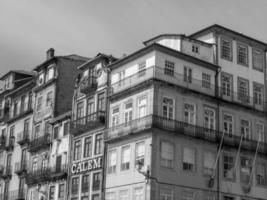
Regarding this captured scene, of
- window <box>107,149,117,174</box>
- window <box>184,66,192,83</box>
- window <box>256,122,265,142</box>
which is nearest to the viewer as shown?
window <box>107,149,117,174</box>

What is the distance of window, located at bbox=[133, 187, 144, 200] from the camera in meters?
40.2

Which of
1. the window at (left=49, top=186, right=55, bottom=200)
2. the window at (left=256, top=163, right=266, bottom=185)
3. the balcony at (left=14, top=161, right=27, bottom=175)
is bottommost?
the window at (left=49, top=186, right=55, bottom=200)

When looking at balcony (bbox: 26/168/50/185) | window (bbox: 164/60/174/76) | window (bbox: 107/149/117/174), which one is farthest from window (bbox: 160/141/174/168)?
balcony (bbox: 26/168/50/185)

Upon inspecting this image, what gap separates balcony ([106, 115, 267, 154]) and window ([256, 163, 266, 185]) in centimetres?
132

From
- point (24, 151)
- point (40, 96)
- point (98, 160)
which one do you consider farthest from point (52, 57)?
point (98, 160)

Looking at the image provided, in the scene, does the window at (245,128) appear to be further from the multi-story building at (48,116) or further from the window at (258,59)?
the multi-story building at (48,116)

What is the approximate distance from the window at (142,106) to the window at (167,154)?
2.68m

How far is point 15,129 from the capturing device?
2445 inches

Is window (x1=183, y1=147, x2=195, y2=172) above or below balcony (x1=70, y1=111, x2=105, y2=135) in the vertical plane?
below

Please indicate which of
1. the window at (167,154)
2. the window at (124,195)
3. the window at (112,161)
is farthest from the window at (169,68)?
the window at (124,195)

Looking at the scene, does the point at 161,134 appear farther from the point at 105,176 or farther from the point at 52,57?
the point at 52,57

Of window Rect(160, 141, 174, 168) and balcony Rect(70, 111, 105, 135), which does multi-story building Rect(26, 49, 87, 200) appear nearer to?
balcony Rect(70, 111, 105, 135)

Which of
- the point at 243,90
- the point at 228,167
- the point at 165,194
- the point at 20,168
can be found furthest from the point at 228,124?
the point at 20,168

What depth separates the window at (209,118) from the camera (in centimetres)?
4462
